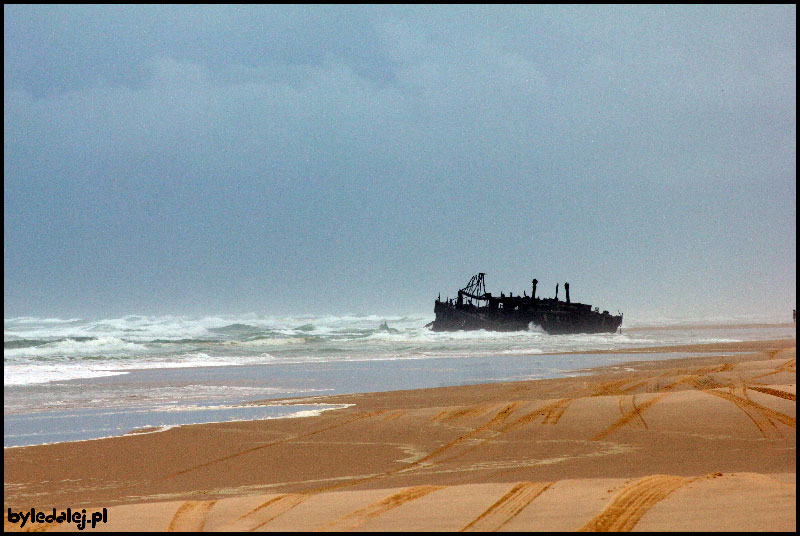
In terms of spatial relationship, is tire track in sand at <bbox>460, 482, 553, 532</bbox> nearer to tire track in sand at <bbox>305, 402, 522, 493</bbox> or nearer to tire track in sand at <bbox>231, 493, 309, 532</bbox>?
tire track in sand at <bbox>231, 493, 309, 532</bbox>

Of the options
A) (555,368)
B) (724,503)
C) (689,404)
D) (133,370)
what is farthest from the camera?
(133,370)

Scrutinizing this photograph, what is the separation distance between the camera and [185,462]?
780 centimetres

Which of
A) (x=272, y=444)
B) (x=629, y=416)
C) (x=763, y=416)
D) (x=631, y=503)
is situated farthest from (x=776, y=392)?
(x=272, y=444)

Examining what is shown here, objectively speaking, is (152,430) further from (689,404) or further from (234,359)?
(234,359)

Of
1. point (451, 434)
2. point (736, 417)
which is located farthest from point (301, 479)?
point (736, 417)

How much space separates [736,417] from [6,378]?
18.9 metres

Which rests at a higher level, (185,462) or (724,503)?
(724,503)

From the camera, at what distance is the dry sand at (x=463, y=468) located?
441cm

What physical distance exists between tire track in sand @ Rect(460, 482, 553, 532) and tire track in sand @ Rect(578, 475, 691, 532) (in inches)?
19.8

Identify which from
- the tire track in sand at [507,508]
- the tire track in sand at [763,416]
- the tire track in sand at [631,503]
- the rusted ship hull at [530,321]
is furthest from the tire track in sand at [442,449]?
the rusted ship hull at [530,321]

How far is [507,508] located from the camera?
14.9 ft

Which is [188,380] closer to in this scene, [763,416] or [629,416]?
[629,416]

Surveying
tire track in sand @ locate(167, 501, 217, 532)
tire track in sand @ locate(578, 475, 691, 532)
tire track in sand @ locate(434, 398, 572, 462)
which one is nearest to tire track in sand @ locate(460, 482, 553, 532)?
tire track in sand @ locate(578, 475, 691, 532)

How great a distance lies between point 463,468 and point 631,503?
8.58ft
